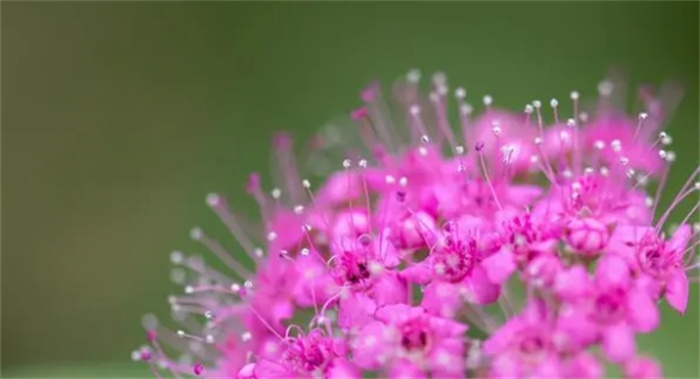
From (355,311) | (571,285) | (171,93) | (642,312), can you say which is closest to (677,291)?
(642,312)

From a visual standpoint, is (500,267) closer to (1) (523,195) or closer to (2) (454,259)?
(2) (454,259)

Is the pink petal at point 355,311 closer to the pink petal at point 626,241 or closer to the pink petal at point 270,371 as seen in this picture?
the pink petal at point 270,371

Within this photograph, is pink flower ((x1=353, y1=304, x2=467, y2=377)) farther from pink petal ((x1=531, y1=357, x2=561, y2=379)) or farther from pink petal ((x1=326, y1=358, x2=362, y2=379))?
pink petal ((x1=531, y1=357, x2=561, y2=379))

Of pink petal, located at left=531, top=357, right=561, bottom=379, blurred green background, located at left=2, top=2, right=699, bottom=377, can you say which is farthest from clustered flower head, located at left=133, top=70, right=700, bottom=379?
blurred green background, located at left=2, top=2, right=699, bottom=377


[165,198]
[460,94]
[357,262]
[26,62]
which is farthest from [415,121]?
[26,62]

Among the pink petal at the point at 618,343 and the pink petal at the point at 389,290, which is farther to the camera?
the pink petal at the point at 389,290

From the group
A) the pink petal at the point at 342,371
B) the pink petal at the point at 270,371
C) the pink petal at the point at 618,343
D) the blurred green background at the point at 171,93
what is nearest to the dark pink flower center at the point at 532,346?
the pink petal at the point at 618,343
